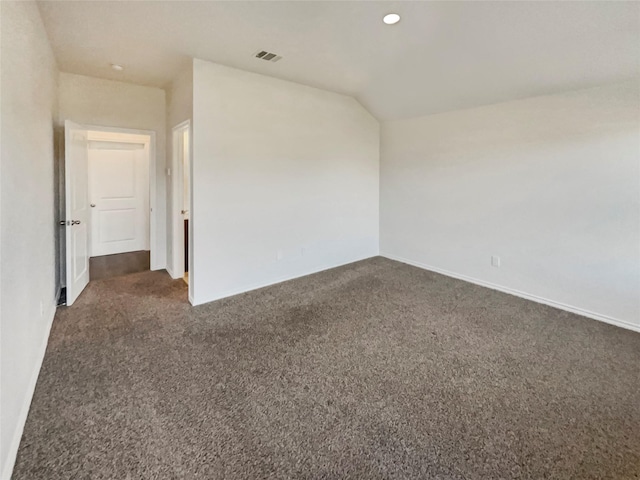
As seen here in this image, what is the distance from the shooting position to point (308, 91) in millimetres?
4363

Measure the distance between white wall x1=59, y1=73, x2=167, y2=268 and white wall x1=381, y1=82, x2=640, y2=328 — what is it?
12.0 ft

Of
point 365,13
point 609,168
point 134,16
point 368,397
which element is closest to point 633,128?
point 609,168

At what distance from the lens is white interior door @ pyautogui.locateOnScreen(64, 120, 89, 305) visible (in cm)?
351

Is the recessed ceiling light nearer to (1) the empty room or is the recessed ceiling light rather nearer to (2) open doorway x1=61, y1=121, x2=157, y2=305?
(1) the empty room

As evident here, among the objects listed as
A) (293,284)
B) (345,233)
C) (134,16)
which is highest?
(134,16)

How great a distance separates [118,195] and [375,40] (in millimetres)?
5071

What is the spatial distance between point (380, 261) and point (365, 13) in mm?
3679

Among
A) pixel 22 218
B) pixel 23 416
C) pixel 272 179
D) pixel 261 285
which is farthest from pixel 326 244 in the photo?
pixel 23 416

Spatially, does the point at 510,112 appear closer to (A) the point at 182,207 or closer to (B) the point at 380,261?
(B) the point at 380,261

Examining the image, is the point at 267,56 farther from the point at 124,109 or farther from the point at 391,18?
the point at 124,109

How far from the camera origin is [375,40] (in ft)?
9.86

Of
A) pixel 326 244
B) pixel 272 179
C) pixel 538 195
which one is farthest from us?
pixel 326 244

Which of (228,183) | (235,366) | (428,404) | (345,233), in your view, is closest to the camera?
(428,404)

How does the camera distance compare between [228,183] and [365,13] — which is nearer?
[365,13]
